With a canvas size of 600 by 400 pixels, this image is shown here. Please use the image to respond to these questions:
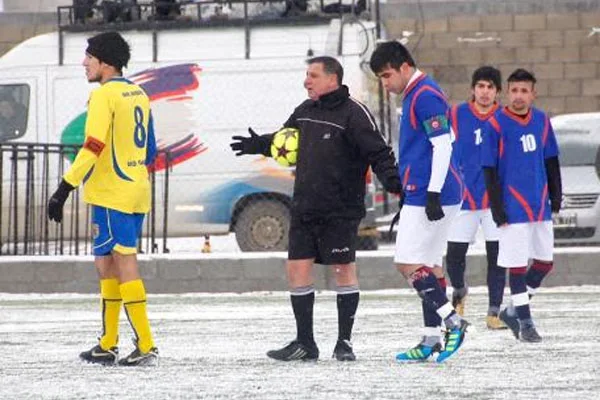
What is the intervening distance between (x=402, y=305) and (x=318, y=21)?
6432 mm

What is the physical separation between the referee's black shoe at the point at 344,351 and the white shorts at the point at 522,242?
1.89 m

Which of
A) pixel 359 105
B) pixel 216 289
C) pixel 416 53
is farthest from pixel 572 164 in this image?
pixel 359 105

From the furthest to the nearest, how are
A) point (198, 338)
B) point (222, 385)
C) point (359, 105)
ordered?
1. point (198, 338)
2. point (359, 105)
3. point (222, 385)

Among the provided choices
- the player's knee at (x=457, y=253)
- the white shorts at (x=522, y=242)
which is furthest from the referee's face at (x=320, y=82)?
the player's knee at (x=457, y=253)

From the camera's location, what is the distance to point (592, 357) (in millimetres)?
11031

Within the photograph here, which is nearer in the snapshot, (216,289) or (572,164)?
(216,289)

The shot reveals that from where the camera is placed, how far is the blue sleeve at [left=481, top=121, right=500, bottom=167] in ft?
41.8

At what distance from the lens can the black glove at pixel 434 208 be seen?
10805 mm

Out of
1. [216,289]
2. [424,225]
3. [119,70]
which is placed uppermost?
[119,70]

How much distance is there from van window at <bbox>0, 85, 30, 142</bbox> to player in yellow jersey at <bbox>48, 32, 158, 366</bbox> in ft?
37.7

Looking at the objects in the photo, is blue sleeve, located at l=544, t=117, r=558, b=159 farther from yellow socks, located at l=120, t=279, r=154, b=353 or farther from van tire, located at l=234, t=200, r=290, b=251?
van tire, located at l=234, t=200, r=290, b=251

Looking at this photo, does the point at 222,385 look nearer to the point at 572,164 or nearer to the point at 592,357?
the point at 592,357

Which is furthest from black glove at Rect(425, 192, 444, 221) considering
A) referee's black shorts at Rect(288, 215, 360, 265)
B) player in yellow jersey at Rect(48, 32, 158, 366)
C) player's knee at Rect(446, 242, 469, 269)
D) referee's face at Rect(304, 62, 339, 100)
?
player's knee at Rect(446, 242, 469, 269)

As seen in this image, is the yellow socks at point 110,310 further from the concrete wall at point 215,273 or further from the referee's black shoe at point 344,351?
the concrete wall at point 215,273
